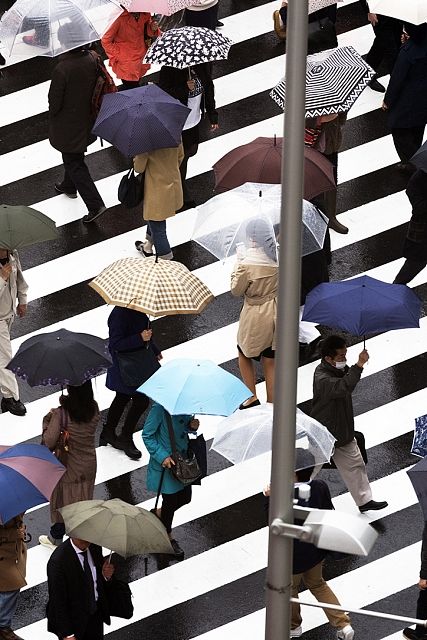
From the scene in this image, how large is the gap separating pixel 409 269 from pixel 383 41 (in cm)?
393

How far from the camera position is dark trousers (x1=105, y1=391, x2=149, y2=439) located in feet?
46.7

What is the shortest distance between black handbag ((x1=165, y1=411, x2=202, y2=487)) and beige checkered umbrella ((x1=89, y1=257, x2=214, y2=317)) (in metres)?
1.12

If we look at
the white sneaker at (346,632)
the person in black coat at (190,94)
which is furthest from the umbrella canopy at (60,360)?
the person in black coat at (190,94)

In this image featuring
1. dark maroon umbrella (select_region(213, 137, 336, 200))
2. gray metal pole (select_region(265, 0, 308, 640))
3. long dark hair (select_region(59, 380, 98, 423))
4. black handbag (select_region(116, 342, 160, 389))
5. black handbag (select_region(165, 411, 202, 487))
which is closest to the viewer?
gray metal pole (select_region(265, 0, 308, 640))

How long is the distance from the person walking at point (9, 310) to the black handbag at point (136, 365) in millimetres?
1117

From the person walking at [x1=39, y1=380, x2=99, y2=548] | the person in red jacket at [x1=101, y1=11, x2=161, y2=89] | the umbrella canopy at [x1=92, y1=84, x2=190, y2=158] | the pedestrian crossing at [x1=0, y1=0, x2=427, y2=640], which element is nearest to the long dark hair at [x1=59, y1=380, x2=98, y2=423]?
the person walking at [x1=39, y1=380, x2=99, y2=548]

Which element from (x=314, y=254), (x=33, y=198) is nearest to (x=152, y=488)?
(x=314, y=254)

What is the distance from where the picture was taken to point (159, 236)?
54.0ft

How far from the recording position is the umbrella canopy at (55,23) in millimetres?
16688

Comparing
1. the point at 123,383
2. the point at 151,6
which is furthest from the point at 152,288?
the point at 151,6

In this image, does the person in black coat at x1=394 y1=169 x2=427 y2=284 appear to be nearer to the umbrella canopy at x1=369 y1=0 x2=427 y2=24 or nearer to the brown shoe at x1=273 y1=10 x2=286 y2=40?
the umbrella canopy at x1=369 y1=0 x2=427 y2=24

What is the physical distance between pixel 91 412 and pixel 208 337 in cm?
332

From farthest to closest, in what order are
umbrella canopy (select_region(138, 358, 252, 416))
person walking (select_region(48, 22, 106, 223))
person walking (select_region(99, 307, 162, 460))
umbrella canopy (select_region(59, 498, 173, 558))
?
person walking (select_region(48, 22, 106, 223)), person walking (select_region(99, 307, 162, 460)), umbrella canopy (select_region(138, 358, 252, 416)), umbrella canopy (select_region(59, 498, 173, 558))

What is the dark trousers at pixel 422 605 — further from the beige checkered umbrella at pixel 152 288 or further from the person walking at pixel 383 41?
the person walking at pixel 383 41
